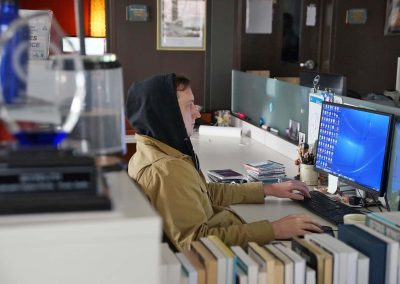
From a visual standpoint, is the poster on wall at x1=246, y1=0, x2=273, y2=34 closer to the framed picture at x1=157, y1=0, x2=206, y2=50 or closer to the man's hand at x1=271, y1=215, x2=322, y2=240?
the framed picture at x1=157, y1=0, x2=206, y2=50

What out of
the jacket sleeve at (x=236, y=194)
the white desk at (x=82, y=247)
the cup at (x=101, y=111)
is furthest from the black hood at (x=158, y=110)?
the white desk at (x=82, y=247)

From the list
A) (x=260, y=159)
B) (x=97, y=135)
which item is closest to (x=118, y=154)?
(x=97, y=135)

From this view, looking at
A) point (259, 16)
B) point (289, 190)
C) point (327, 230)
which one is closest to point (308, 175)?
point (289, 190)

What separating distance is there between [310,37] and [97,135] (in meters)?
5.15

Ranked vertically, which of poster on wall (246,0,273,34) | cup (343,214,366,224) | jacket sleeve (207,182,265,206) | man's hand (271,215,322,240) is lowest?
jacket sleeve (207,182,265,206)

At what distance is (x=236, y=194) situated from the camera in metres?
2.60

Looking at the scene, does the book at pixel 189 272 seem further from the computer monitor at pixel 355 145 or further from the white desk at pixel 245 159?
the computer monitor at pixel 355 145

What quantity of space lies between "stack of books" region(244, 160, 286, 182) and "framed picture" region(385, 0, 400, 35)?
3.42 metres

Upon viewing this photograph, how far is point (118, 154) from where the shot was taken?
1.12 m

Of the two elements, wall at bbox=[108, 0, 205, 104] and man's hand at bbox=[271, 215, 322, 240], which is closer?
man's hand at bbox=[271, 215, 322, 240]

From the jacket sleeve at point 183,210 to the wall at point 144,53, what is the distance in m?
3.11

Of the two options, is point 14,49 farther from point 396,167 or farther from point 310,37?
point 310,37

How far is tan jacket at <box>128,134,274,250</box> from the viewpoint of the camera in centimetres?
198

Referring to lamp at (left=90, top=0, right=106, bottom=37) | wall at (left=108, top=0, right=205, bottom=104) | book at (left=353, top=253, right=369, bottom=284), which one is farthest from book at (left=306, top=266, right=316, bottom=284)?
lamp at (left=90, top=0, right=106, bottom=37)
